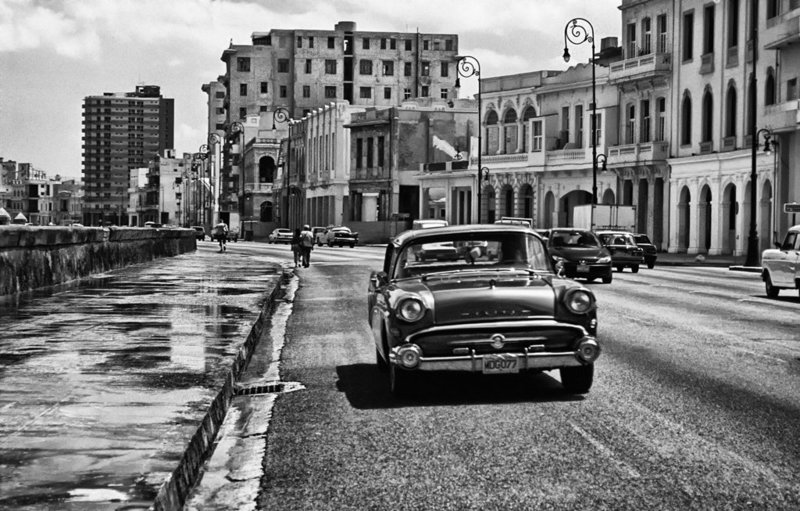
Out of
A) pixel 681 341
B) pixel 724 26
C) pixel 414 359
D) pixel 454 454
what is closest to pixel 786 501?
pixel 454 454

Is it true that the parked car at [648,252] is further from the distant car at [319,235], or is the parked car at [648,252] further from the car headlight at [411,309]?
the distant car at [319,235]

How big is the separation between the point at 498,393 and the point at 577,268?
22130 millimetres

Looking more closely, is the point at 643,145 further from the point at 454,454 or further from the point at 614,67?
the point at 454,454

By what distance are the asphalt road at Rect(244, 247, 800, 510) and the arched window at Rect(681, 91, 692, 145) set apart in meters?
48.9

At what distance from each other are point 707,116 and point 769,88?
21.6ft

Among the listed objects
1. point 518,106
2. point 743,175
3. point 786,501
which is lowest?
point 786,501

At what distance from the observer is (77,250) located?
1076 inches

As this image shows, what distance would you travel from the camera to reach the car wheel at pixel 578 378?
36.3 feet

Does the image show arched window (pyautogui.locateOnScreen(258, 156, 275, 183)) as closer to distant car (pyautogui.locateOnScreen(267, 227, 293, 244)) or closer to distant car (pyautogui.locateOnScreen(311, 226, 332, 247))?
distant car (pyautogui.locateOnScreen(267, 227, 293, 244))

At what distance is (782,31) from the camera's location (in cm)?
5162

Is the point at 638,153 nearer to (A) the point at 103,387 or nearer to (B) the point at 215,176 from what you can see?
(A) the point at 103,387

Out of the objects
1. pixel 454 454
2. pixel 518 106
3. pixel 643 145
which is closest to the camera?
pixel 454 454

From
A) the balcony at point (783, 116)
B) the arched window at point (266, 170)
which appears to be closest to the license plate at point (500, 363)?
the balcony at point (783, 116)

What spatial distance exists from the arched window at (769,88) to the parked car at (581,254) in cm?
2283
